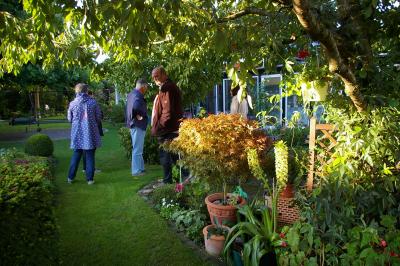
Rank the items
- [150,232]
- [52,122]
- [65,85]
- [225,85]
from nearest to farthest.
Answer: [150,232]
[225,85]
[65,85]
[52,122]

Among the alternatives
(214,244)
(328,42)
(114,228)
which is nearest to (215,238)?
(214,244)

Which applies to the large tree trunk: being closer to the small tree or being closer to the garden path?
the small tree

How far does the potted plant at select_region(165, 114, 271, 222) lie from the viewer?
11.8 ft

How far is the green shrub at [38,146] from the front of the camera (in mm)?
8256

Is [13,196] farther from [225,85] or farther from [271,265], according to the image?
[225,85]

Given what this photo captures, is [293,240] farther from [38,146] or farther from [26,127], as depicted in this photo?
[26,127]

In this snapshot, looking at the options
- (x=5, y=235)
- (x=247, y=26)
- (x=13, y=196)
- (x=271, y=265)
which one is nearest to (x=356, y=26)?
(x=247, y=26)

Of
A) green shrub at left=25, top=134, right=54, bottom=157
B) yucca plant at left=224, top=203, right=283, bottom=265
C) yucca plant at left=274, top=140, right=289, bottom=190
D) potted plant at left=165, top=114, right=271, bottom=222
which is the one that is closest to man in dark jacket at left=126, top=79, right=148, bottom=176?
potted plant at left=165, top=114, right=271, bottom=222

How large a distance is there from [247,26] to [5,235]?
2558mm

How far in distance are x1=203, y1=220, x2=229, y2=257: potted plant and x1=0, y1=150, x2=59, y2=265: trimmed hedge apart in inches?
56.7

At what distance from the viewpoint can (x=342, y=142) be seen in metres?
2.87

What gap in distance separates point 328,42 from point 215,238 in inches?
85.5

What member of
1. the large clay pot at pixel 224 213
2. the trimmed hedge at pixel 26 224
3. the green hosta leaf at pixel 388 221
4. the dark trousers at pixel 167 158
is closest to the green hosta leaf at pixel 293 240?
the green hosta leaf at pixel 388 221

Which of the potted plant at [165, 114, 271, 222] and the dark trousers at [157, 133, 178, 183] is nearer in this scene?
the potted plant at [165, 114, 271, 222]
